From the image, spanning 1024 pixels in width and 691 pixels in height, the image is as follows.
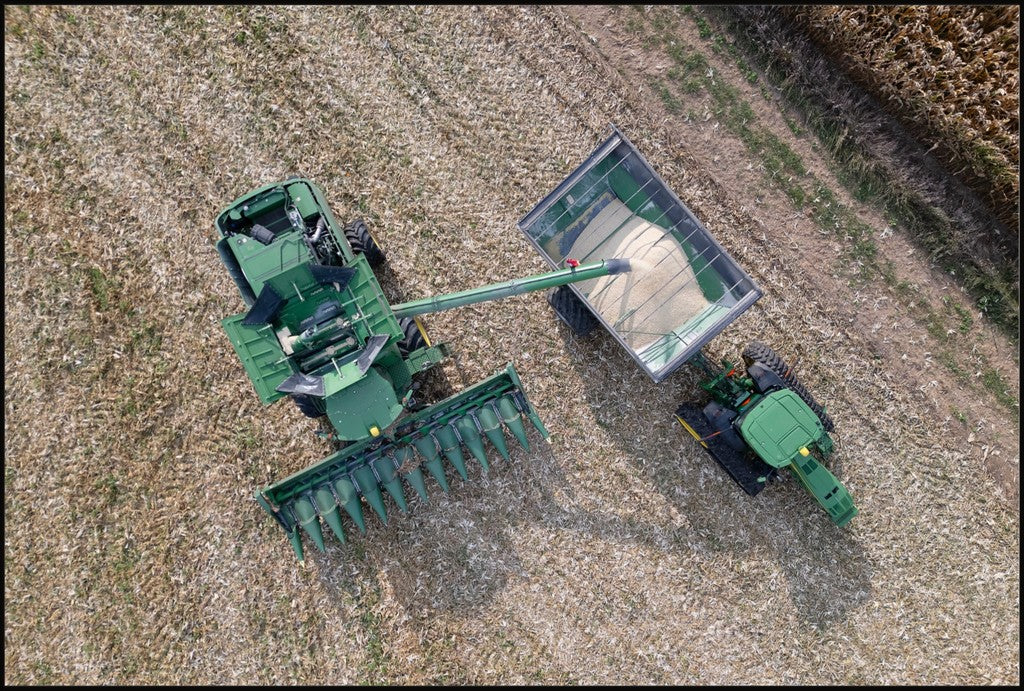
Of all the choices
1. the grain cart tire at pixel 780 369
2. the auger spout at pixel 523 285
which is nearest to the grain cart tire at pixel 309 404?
the auger spout at pixel 523 285

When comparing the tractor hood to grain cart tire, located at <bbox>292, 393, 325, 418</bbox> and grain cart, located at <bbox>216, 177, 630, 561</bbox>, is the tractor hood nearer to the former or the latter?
grain cart, located at <bbox>216, 177, 630, 561</bbox>

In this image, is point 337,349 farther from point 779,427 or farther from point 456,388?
point 779,427

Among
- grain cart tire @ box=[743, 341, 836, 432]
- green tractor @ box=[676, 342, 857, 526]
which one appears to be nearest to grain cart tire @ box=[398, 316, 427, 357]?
green tractor @ box=[676, 342, 857, 526]

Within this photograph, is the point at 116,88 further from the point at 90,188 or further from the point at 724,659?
the point at 724,659

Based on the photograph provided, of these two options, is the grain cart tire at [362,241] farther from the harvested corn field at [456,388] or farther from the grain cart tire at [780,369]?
the grain cart tire at [780,369]

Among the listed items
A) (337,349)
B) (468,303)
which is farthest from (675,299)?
(337,349)

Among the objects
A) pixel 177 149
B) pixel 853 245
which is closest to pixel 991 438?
pixel 853 245
